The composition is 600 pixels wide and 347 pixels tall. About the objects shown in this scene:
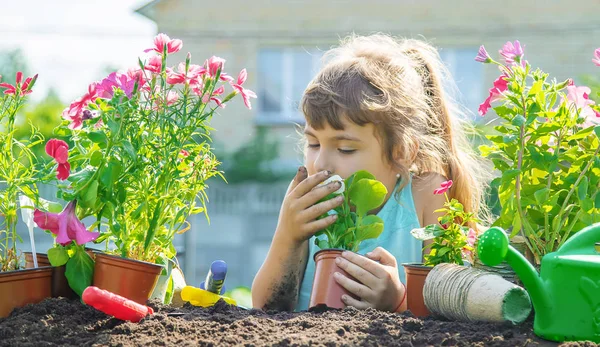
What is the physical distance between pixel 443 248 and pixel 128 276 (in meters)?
0.67

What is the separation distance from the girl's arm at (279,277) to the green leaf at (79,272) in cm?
58

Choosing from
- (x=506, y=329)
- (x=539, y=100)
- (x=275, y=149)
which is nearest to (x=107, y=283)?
(x=506, y=329)

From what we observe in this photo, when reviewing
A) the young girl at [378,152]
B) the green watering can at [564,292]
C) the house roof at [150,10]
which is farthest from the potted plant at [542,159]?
the house roof at [150,10]

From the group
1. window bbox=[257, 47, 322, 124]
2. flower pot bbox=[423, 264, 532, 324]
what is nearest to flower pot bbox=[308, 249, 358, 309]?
flower pot bbox=[423, 264, 532, 324]

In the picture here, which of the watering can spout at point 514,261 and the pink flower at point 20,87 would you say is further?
the pink flower at point 20,87

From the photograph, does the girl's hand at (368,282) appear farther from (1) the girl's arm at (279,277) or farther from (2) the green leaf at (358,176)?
(1) the girl's arm at (279,277)

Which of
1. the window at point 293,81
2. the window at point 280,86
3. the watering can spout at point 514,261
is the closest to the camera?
the watering can spout at point 514,261

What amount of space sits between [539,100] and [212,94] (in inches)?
28.3

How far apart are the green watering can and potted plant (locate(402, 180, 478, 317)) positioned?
0.96 ft

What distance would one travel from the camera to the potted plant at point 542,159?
4.85 feet

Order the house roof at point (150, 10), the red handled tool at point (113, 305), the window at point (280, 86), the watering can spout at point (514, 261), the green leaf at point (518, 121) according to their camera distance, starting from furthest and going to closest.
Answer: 1. the house roof at point (150, 10)
2. the window at point (280, 86)
3. the green leaf at point (518, 121)
4. the red handled tool at point (113, 305)
5. the watering can spout at point (514, 261)

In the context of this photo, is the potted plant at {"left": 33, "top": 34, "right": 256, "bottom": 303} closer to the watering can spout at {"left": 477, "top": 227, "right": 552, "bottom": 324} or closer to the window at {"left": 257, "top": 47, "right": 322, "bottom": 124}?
the watering can spout at {"left": 477, "top": 227, "right": 552, "bottom": 324}

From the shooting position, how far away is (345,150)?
2.10 m

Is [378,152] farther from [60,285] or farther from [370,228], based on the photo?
[60,285]
